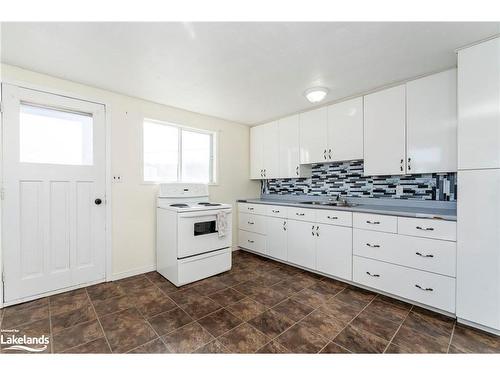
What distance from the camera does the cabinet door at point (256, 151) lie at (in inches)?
156

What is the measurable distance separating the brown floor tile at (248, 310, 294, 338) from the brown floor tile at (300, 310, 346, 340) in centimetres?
15

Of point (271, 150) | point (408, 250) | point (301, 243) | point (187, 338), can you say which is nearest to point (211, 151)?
point (271, 150)

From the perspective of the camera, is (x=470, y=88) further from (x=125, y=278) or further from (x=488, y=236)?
(x=125, y=278)

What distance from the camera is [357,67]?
209cm

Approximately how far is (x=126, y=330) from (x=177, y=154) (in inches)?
90.2

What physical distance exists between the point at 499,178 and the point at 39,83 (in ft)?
13.5

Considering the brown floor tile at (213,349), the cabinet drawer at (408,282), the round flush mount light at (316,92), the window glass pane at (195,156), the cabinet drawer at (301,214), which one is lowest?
the brown floor tile at (213,349)

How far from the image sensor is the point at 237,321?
184 centimetres

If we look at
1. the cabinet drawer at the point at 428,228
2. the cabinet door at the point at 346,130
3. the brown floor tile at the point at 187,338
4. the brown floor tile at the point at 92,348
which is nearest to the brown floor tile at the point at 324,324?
the brown floor tile at the point at 187,338

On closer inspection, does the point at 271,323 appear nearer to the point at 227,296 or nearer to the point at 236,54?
the point at 227,296

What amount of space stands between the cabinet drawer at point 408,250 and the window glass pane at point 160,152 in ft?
8.60

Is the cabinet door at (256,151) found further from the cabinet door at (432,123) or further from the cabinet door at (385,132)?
the cabinet door at (432,123)
